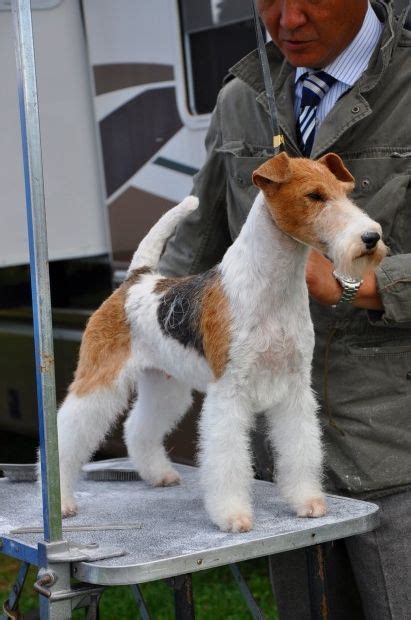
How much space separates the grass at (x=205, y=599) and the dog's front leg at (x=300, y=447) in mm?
2370

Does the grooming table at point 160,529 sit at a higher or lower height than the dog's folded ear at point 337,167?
lower

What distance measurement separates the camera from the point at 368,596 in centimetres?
269

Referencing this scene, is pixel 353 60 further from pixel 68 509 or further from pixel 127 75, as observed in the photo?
pixel 127 75

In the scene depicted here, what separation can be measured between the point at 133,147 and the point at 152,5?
0.72 metres

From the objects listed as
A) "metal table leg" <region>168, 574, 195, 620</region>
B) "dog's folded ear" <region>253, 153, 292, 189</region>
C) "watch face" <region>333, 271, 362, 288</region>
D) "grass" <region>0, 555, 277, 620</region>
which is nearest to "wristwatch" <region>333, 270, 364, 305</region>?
"watch face" <region>333, 271, 362, 288</region>

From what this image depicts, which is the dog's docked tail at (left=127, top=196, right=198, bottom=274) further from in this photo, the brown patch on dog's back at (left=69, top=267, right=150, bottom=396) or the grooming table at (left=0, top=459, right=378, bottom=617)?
the grooming table at (left=0, top=459, right=378, bottom=617)

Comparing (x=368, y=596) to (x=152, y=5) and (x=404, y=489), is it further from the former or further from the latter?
(x=152, y=5)

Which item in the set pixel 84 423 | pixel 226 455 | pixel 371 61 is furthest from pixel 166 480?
pixel 371 61

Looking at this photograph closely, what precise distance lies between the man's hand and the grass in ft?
8.41

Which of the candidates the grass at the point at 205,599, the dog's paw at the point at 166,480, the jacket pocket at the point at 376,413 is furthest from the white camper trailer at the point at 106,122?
the jacket pocket at the point at 376,413

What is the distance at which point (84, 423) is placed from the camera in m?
2.62

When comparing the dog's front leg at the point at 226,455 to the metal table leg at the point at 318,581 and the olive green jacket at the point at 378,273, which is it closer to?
the metal table leg at the point at 318,581

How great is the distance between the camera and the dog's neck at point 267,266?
7.50 ft

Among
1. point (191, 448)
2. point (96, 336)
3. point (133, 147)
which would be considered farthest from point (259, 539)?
point (133, 147)
